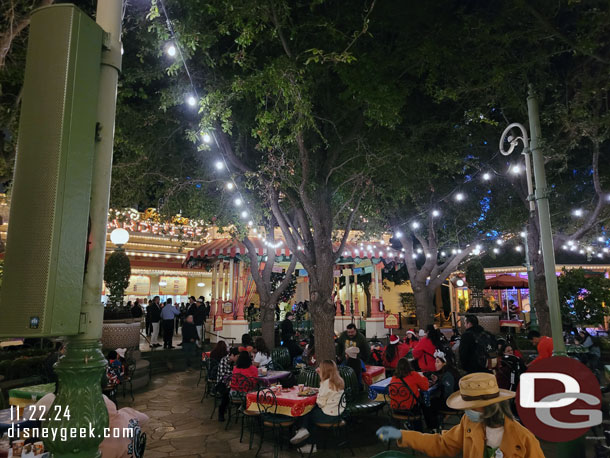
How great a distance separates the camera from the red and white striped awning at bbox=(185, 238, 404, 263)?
1627 centimetres

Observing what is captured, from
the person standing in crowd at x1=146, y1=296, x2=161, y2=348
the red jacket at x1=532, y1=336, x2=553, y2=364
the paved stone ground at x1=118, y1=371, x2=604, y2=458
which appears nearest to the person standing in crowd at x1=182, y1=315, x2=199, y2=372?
the person standing in crowd at x1=146, y1=296, x2=161, y2=348

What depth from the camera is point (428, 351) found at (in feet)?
28.5

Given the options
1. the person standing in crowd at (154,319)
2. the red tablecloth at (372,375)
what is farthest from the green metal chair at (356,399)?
the person standing in crowd at (154,319)

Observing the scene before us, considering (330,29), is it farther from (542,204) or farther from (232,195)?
(232,195)

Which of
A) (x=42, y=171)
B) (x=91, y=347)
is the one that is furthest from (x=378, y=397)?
(x=42, y=171)

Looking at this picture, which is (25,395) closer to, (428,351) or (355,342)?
(355,342)

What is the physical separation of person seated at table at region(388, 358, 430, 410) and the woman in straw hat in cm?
322

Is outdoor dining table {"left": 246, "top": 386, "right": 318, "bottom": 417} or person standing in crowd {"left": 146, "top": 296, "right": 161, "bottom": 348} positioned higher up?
person standing in crowd {"left": 146, "top": 296, "right": 161, "bottom": 348}

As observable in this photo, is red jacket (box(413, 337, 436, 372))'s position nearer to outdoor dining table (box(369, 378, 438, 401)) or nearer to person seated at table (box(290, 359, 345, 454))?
outdoor dining table (box(369, 378, 438, 401))

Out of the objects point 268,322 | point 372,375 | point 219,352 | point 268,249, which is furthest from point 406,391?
point 268,249

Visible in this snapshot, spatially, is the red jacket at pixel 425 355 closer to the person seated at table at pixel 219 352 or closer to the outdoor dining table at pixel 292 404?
the outdoor dining table at pixel 292 404

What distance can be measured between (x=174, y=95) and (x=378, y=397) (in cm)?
752

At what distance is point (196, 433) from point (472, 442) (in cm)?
Result: 577

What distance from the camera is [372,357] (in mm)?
11062
